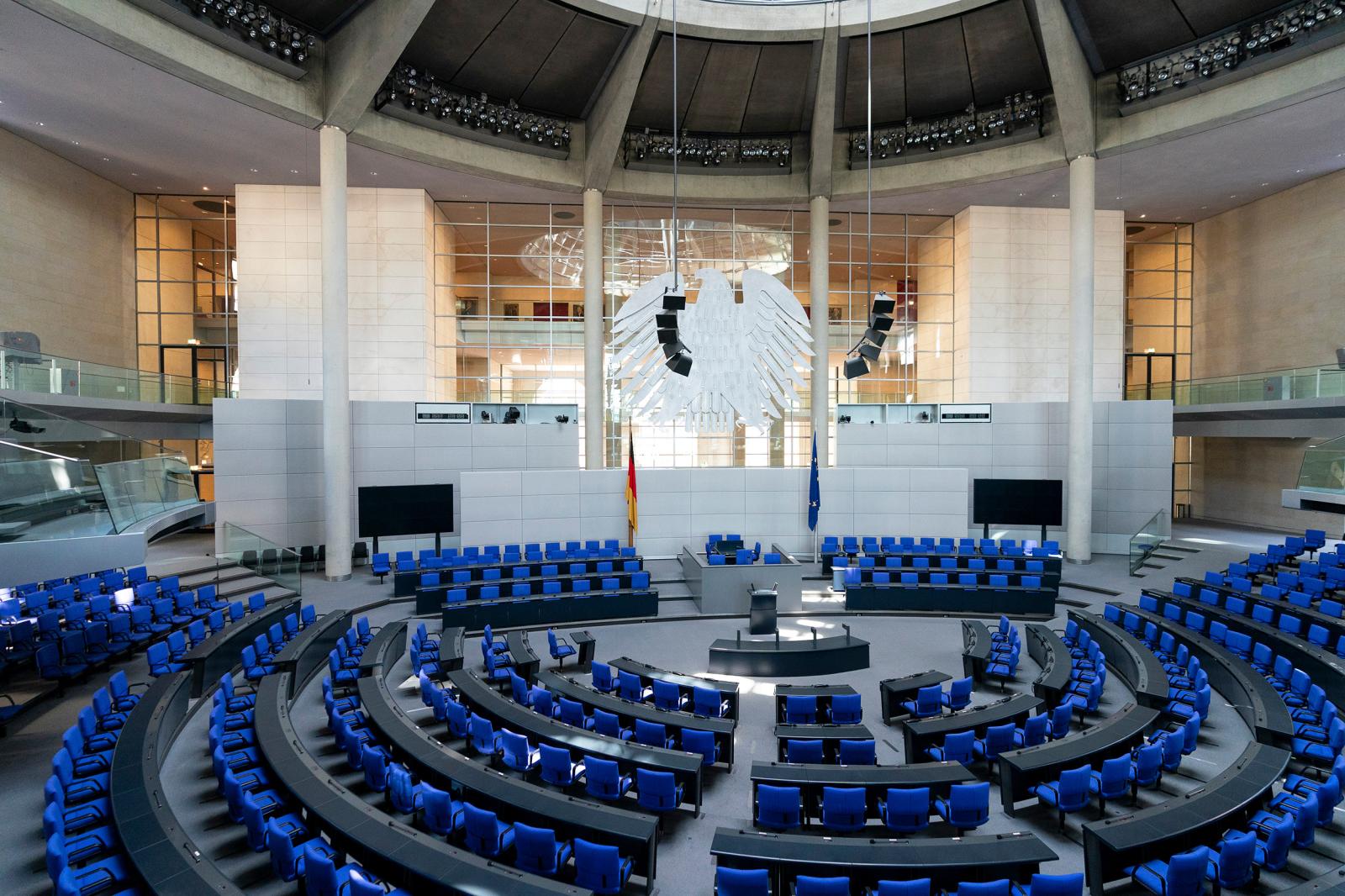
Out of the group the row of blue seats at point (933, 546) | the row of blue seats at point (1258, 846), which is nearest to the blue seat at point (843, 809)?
the row of blue seats at point (1258, 846)

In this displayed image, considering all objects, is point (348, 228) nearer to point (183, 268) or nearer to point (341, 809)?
point (183, 268)

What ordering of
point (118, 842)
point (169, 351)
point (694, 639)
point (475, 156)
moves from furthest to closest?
point (169, 351), point (475, 156), point (694, 639), point (118, 842)

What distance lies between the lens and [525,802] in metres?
6.09

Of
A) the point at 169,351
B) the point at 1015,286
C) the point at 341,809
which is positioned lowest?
the point at 341,809

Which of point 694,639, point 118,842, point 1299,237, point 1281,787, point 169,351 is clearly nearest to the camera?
point 118,842

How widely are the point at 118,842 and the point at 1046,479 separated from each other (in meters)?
21.6

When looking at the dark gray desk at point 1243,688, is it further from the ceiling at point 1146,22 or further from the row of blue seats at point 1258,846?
the ceiling at point 1146,22

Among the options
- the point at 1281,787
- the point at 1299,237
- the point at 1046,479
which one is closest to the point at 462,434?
the point at 1046,479

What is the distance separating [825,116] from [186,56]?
15619 millimetres

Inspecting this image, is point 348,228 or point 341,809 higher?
point 348,228

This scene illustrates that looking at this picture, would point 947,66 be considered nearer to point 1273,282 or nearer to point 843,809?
point 1273,282

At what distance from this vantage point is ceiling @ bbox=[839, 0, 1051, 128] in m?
18.5

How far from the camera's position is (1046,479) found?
20250 millimetres

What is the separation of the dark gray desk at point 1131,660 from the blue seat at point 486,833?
796 cm
